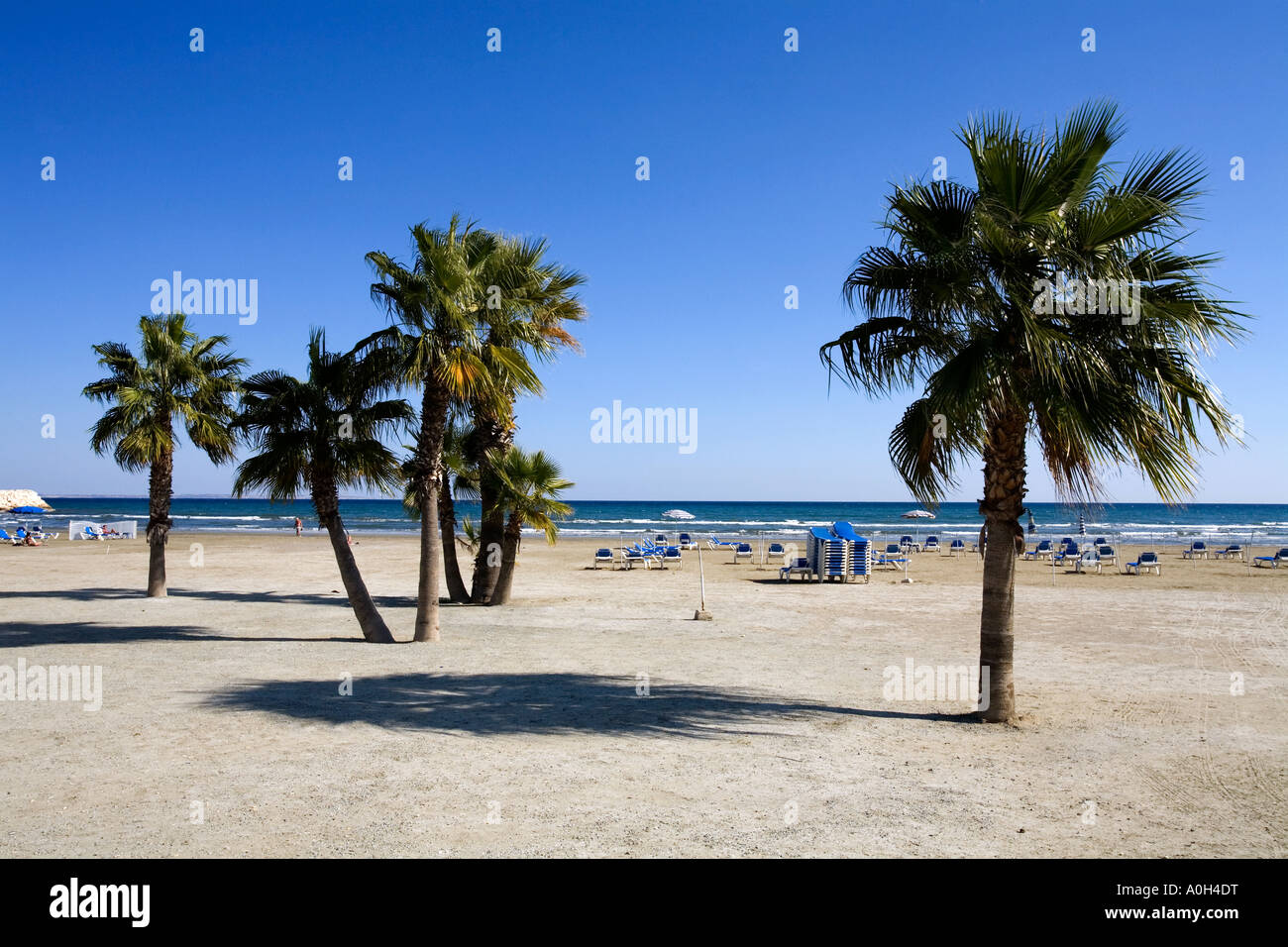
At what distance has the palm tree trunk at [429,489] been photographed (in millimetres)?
12789

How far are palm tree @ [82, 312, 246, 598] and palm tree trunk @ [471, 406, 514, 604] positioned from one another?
6.05 metres

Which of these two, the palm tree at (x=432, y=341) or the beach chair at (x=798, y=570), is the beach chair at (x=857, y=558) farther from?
the palm tree at (x=432, y=341)

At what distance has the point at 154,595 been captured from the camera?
61.3ft

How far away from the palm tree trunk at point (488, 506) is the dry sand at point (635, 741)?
2.20 metres

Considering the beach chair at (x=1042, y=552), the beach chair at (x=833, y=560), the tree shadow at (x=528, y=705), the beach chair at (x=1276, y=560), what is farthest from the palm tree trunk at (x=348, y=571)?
the beach chair at (x=1276, y=560)

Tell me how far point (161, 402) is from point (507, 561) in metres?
8.45

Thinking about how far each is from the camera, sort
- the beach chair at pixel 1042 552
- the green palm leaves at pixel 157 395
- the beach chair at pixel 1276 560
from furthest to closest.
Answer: the beach chair at pixel 1042 552 → the beach chair at pixel 1276 560 → the green palm leaves at pixel 157 395

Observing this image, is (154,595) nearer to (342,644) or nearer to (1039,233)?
(342,644)

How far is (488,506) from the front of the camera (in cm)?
1784

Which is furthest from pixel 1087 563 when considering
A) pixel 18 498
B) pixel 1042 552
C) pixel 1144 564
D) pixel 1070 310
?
pixel 18 498

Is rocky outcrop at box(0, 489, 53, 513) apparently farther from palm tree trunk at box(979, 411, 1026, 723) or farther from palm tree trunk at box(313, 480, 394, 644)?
palm tree trunk at box(979, 411, 1026, 723)

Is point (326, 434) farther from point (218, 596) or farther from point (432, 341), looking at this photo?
point (218, 596)
